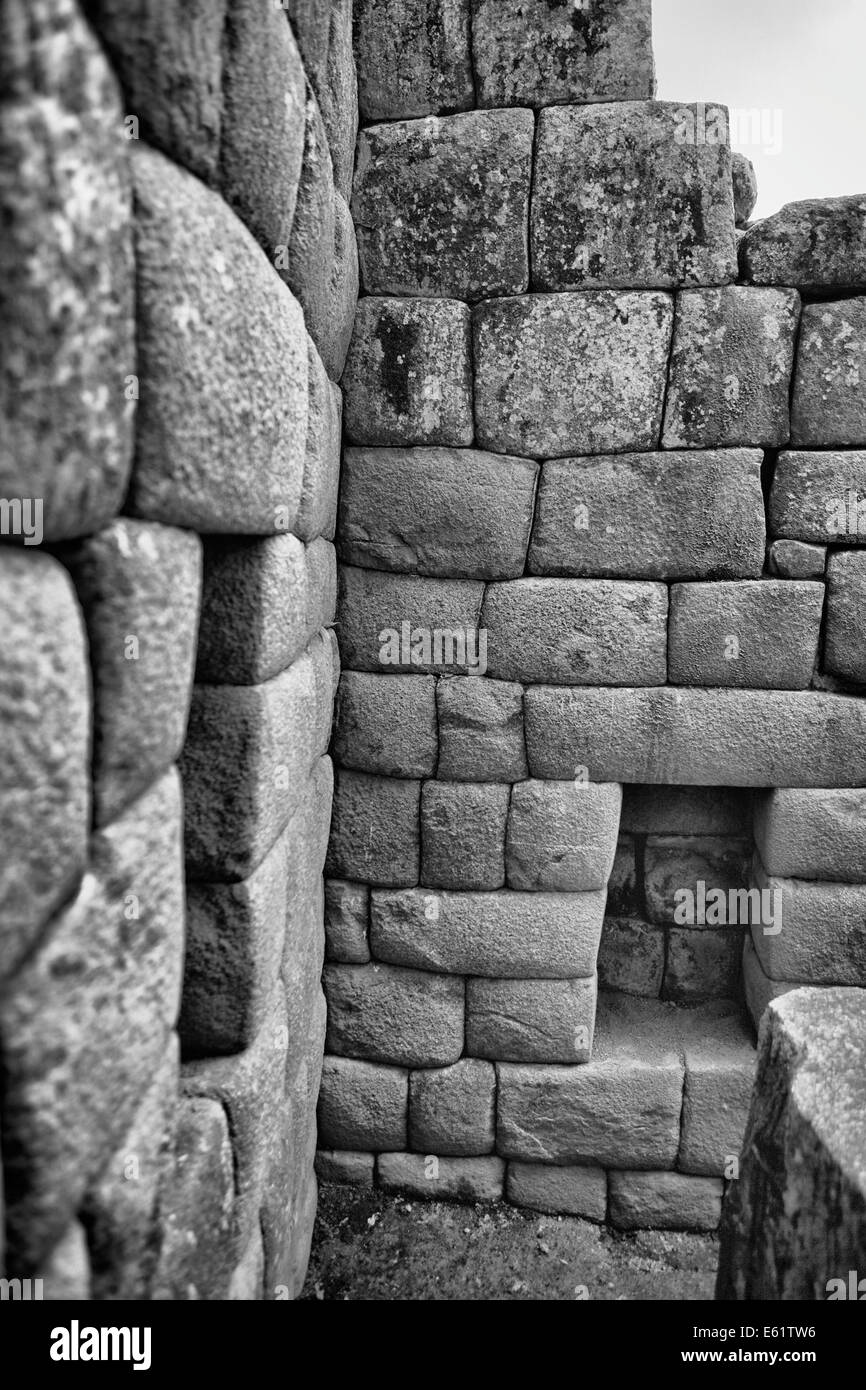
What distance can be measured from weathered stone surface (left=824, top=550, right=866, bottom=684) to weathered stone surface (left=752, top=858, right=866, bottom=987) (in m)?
0.86

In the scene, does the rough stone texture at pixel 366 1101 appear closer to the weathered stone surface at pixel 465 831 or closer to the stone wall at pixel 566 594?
the stone wall at pixel 566 594

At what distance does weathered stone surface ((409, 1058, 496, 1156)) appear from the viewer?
3.62 meters

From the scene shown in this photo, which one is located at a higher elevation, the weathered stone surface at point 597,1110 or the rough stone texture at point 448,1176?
the weathered stone surface at point 597,1110

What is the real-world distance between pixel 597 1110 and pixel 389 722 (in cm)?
180

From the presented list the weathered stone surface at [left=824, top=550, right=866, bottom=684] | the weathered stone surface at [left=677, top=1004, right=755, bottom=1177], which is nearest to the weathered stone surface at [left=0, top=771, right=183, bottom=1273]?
the weathered stone surface at [left=677, top=1004, right=755, bottom=1177]

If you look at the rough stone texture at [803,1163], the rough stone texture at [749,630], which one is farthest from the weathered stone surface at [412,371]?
the rough stone texture at [803,1163]

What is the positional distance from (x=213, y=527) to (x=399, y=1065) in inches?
105

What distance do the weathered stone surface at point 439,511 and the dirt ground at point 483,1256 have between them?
8.62 ft

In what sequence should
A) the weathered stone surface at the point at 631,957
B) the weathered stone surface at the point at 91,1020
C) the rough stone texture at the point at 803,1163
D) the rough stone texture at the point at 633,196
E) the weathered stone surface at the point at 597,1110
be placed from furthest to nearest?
the weathered stone surface at the point at 631,957 < the weathered stone surface at the point at 597,1110 < the rough stone texture at the point at 633,196 < the rough stone texture at the point at 803,1163 < the weathered stone surface at the point at 91,1020

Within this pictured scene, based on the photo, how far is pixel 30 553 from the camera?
1.20 m

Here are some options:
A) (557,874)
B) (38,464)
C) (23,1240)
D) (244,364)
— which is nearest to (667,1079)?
(557,874)

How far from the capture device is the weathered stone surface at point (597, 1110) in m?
3.56

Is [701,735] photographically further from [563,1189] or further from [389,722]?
[563,1189]
